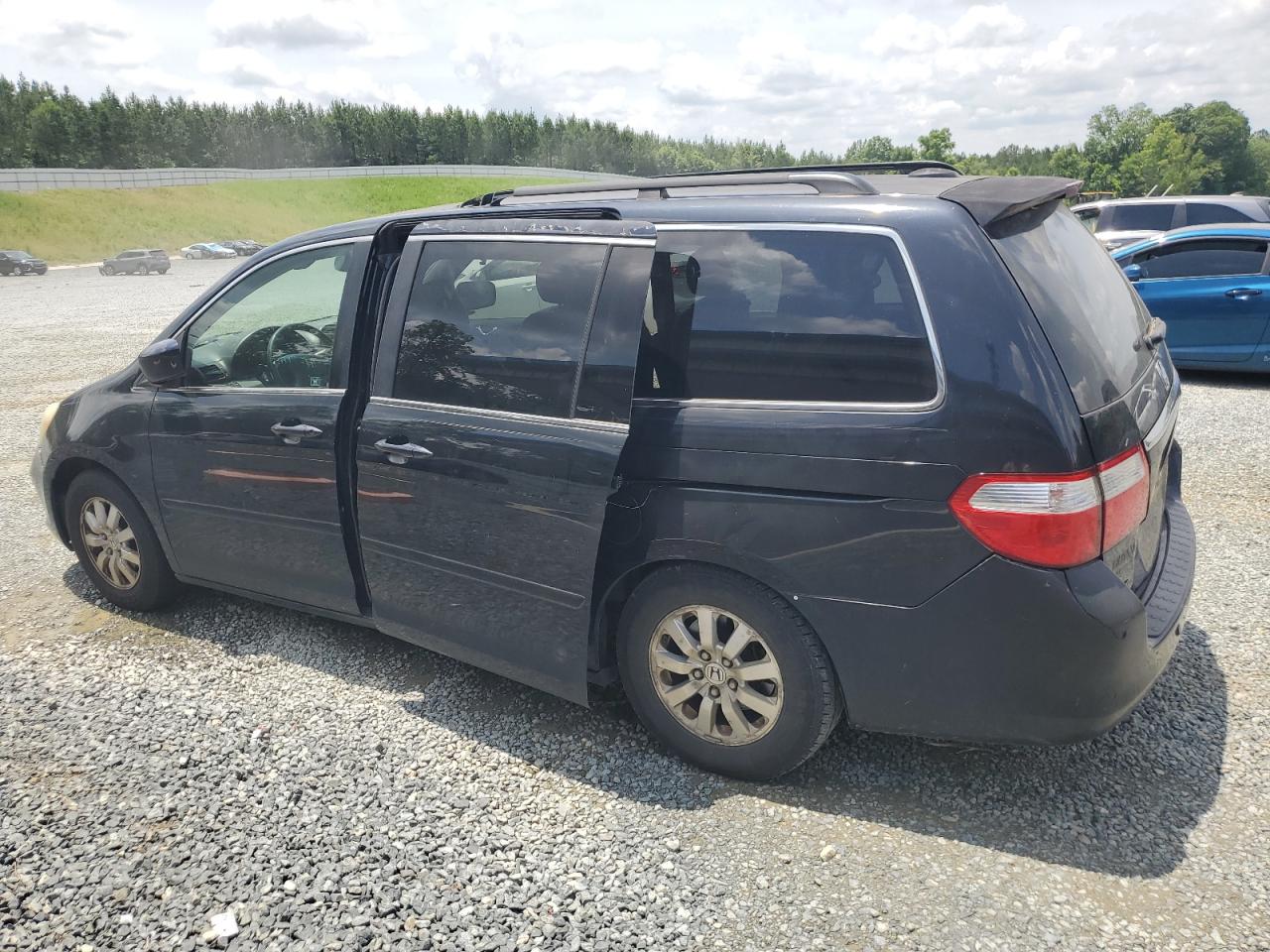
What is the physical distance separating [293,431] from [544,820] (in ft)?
6.06

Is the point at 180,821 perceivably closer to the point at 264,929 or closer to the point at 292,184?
the point at 264,929

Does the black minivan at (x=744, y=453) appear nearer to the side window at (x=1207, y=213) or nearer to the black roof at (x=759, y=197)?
the black roof at (x=759, y=197)

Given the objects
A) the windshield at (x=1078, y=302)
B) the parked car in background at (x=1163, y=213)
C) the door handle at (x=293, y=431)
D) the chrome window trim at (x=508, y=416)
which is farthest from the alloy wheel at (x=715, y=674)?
the parked car in background at (x=1163, y=213)

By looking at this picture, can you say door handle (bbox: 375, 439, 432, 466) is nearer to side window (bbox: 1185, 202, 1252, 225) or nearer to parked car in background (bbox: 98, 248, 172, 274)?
side window (bbox: 1185, 202, 1252, 225)

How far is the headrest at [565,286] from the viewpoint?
3160 mm

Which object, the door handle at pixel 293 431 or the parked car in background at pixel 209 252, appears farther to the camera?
the parked car in background at pixel 209 252

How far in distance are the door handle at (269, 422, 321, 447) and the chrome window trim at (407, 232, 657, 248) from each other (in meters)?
0.84

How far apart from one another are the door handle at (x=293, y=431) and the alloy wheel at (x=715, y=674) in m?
1.64

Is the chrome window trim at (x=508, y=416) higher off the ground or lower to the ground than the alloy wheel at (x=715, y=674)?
higher

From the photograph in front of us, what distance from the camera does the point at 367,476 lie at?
3.58 m

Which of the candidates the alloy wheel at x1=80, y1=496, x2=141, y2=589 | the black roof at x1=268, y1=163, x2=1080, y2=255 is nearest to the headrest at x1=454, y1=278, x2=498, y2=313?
the black roof at x1=268, y1=163, x2=1080, y2=255

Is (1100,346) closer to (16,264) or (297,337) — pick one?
(297,337)

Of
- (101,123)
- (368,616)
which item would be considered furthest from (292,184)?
(368,616)

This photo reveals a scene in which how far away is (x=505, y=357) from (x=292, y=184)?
3259 inches
